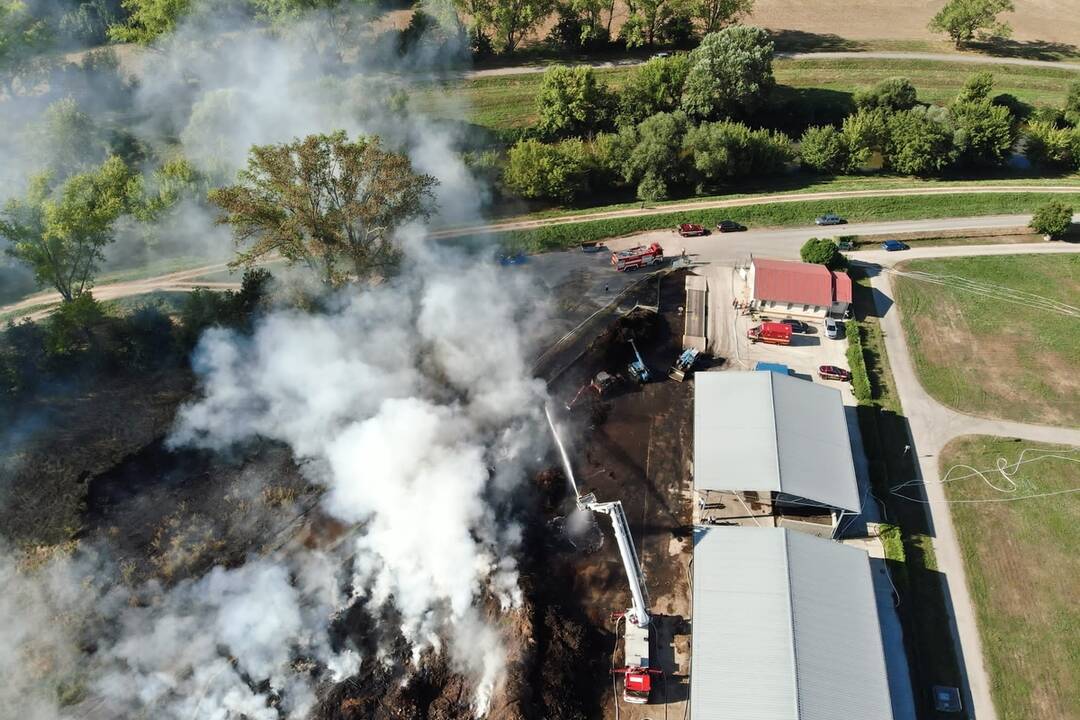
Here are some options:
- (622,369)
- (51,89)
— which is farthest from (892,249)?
(51,89)

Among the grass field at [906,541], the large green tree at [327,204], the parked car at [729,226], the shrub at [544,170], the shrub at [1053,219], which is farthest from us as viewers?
the shrub at [544,170]

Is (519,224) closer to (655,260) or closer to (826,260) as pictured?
(655,260)

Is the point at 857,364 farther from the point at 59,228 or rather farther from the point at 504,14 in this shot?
the point at 504,14

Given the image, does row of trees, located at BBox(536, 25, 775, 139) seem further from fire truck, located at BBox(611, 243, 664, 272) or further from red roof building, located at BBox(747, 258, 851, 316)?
red roof building, located at BBox(747, 258, 851, 316)

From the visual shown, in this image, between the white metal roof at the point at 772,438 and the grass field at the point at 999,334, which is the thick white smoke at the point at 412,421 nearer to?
the white metal roof at the point at 772,438

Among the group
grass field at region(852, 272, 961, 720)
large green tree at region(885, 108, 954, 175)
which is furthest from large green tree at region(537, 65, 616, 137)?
grass field at region(852, 272, 961, 720)

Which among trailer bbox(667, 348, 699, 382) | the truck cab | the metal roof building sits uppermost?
trailer bbox(667, 348, 699, 382)

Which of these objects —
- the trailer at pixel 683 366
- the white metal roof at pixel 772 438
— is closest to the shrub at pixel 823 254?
the trailer at pixel 683 366
